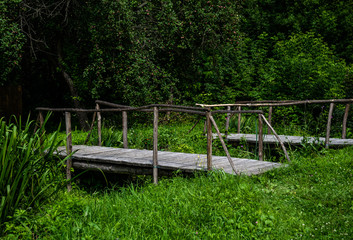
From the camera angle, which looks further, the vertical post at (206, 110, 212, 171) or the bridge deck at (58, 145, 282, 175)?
the bridge deck at (58, 145, 282, 175)

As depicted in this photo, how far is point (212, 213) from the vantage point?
4.11m

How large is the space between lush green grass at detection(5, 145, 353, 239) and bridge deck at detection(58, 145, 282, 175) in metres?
0.44

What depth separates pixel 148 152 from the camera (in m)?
7.37

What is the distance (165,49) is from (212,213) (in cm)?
876

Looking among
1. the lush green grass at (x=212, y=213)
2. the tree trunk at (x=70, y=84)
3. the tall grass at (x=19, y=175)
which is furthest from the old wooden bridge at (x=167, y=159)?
the tree trunk at (x=70, y=84)

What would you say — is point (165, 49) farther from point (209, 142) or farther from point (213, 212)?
point (213, 212)

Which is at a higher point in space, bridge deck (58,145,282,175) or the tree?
the tree

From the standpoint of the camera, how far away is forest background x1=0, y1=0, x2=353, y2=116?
1067cm

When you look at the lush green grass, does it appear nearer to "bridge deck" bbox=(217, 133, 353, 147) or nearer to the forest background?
"bridge deck" bbox=(217, 133, 353, 147)

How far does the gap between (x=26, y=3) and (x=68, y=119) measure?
572cm

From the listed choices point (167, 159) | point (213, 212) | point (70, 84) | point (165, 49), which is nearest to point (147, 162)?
point (167, 159)

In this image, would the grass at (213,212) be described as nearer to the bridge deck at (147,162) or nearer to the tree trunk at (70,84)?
the bridge deck at (147,162)

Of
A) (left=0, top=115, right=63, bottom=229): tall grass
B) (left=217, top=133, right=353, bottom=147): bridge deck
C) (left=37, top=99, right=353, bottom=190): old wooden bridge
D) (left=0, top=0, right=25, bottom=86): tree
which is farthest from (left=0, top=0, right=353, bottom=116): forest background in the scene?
(left=0, top=115, right=63, bottom=229): tall grass

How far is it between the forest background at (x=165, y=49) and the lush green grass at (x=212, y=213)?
20.5 feet
